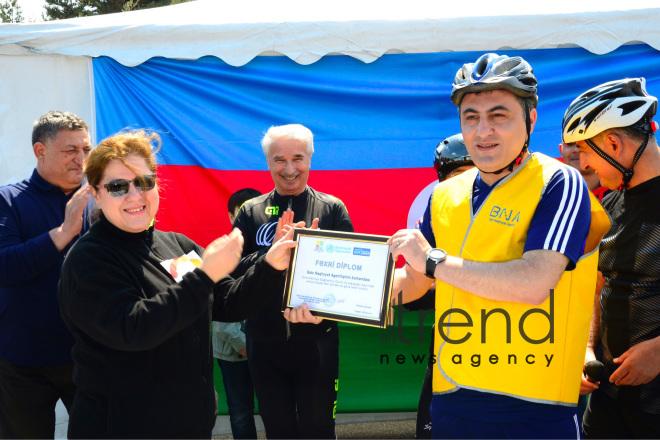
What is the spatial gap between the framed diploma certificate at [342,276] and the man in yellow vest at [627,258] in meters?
1.08

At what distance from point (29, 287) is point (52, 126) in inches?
39.7

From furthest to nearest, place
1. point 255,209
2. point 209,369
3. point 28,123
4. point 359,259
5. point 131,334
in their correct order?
point 28,123
point 255,209
point 359,259
point 209,369
point 131,334

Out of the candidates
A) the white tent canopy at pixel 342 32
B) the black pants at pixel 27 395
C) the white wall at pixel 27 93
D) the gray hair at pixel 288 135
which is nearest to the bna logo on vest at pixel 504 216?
the gray hair at pixel 288 135

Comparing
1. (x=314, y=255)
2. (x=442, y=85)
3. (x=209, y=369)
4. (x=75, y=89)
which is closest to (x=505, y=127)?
(x=314, y=255)

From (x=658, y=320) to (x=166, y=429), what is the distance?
7.10 ft

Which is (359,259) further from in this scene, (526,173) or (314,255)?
(526,173)

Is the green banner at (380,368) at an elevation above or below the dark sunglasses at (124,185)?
below

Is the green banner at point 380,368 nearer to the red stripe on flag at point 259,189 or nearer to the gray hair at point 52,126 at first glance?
the red stripe on flag at point 259,189

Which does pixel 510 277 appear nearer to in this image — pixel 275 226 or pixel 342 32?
pixel 275 226

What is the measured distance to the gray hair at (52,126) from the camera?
143 inches

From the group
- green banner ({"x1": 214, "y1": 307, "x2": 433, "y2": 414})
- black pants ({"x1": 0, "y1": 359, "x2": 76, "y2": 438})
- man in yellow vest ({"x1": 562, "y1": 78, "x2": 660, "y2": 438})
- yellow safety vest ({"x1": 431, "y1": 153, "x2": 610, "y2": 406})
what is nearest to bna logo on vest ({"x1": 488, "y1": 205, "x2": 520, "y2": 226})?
yellow safety vest ({"x1": 431, "y1": 153, "x2": 610, "y2": 406})

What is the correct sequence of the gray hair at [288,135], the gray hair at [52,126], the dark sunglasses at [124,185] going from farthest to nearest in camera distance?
the gray hair at [288,135] < the gray hair at [52,126] < the dark sunglasses at [124,185]

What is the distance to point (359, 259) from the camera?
8.95 feet

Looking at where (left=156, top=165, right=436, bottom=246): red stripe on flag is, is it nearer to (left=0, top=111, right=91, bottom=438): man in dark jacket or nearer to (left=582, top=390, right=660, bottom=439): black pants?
(left=0, top=111, right=91, bottom=438): man in dark jacket
